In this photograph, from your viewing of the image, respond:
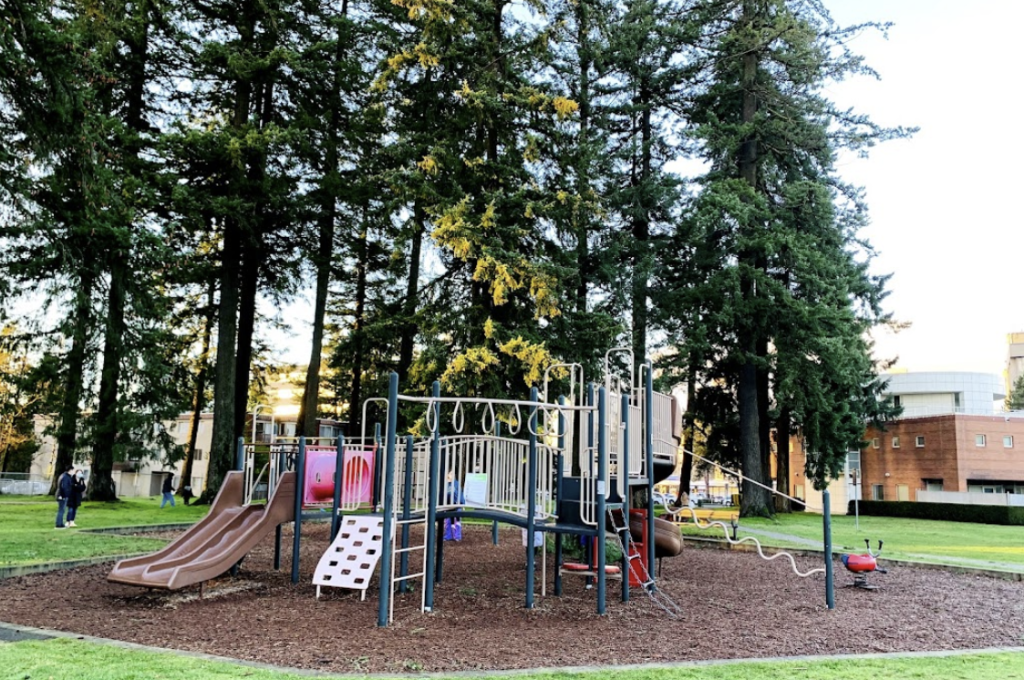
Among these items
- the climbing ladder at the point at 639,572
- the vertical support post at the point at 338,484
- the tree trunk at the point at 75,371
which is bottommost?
the climbing ladder at the point at 639,572

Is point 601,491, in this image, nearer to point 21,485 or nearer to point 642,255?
point 642,255

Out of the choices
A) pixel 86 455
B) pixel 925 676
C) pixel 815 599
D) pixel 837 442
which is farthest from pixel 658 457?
pixel 837 442

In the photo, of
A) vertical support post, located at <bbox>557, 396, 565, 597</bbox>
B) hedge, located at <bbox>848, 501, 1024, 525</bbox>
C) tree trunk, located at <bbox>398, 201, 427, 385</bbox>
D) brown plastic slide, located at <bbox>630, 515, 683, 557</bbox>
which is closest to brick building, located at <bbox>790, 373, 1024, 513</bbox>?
hedge, located at <bbox>848, 501, 1024, 525</bbox>

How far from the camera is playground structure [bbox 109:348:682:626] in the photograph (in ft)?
27.9

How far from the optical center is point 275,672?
539 centimetres

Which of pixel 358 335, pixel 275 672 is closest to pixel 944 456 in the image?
pixel 358 335

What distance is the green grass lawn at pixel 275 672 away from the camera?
5250mm

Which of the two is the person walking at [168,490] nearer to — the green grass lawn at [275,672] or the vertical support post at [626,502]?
the vertical support post at [626,502]

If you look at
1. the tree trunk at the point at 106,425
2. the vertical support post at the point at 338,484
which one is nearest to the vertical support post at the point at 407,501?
the vertical support post at the point at 338,484

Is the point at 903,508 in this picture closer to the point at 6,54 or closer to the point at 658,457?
the point at 658,457

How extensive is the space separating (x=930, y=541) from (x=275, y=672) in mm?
19931

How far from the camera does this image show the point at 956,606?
369 inches

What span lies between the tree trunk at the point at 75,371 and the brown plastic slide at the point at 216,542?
12.8 feet

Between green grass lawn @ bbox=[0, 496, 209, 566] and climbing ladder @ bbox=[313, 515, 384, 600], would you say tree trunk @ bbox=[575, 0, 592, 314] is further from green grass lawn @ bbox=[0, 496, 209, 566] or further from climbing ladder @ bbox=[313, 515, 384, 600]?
climbing ladder @ bbox=[313, 515, 384, 600]
